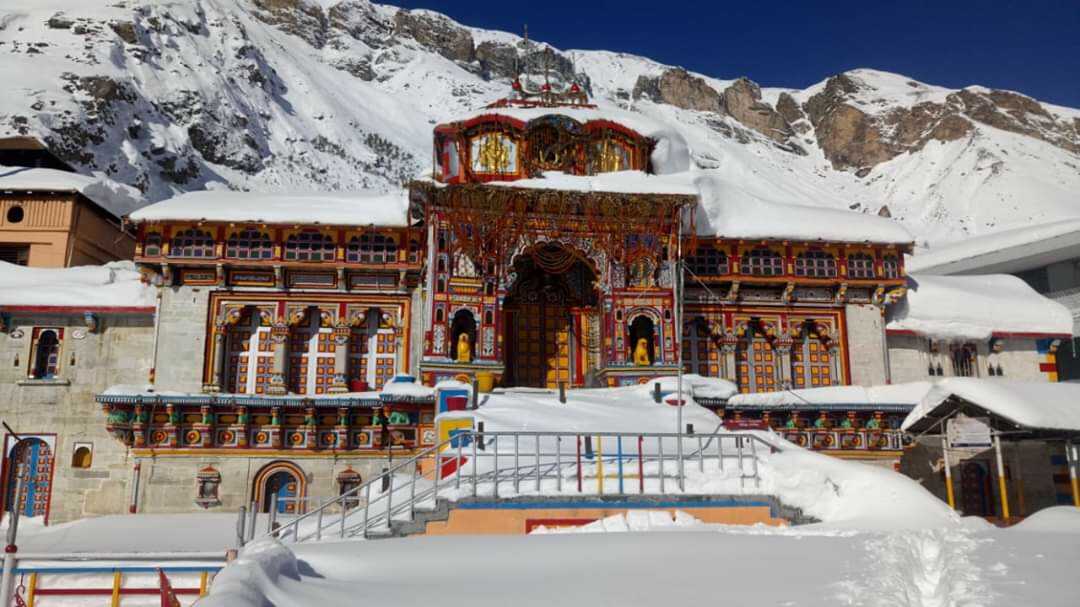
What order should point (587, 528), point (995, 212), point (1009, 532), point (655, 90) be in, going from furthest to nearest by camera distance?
point (655, 90) < point (995, 212) < point (587, 528) < point (1009, 532)

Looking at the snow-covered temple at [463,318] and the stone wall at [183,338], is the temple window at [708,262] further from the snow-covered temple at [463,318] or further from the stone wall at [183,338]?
the stone wall at [183,338]

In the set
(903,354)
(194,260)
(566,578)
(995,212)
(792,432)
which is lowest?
(566,578)

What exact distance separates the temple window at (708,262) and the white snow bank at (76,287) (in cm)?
1830

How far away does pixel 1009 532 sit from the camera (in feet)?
40.4

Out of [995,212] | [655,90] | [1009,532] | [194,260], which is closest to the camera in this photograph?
[1009,532]

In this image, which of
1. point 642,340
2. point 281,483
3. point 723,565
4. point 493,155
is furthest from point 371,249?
point 723,565

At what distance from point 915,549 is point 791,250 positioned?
22.4 m

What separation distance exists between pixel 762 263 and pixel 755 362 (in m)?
3.53

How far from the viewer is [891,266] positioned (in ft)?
105

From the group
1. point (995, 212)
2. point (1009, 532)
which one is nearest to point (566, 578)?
point (1009, 532)

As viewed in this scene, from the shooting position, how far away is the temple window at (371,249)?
99.7 feet

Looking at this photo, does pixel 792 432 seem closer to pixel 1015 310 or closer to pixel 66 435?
pixel 1015 310

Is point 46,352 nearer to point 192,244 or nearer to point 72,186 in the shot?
point 192,244

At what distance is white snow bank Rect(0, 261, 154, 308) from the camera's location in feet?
95.2
